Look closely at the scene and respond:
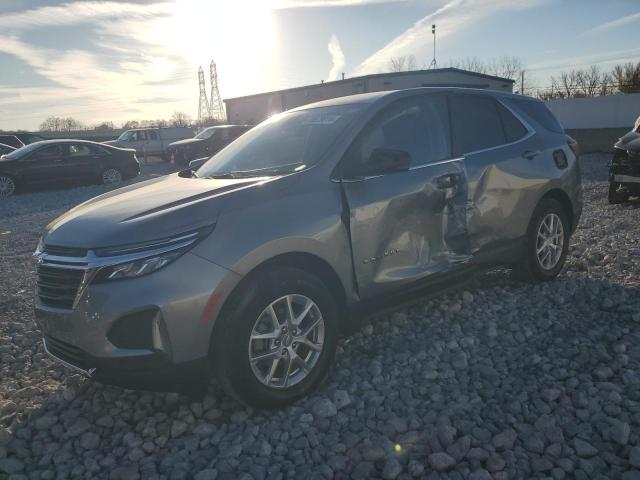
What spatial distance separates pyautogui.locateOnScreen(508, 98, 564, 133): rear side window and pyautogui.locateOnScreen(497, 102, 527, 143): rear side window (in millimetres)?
203

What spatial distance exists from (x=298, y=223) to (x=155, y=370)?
1126 millimetres

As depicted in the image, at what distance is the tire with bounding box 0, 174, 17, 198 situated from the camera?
49.0 ft

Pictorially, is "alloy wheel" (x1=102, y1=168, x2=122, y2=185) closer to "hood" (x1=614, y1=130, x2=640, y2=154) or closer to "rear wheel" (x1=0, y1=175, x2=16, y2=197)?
"rear wheel" (x1=0, y1=175, x2=16, y2=197)

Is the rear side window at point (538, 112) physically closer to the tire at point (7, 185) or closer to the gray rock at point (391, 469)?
the gray rock at point (391, 469)

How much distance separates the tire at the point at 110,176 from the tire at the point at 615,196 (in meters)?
13.9

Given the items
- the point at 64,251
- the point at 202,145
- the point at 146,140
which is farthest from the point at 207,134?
the point at 64,251

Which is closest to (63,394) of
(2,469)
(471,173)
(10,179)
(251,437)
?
(2,469)

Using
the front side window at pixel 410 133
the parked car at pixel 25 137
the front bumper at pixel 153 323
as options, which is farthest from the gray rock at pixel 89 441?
the parked car at pixel 25 137

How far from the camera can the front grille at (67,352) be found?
278 cm

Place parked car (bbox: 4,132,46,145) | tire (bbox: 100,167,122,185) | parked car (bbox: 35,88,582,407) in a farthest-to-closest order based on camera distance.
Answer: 1. parked car (bbox: 4,132,46,145)
2. tire (bbox: 100,167,122,185)
3. parked car (bbox: 35,88,582,407)

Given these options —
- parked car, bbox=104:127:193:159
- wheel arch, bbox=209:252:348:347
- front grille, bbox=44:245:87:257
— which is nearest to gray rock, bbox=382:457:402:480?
wheel arch, bbox=209:252:348:347

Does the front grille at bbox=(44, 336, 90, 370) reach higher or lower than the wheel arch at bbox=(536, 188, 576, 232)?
lower

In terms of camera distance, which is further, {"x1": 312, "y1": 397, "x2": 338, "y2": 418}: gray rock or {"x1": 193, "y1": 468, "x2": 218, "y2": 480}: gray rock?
{"x1": 312, "y1": 397, "x2": 338, "y2": 418}: gray rock

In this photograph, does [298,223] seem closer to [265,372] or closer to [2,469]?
[265,372]
